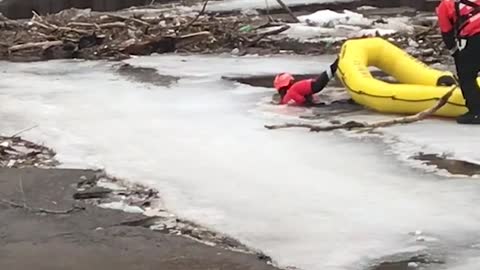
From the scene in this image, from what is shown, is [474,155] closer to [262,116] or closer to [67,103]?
[262,116]

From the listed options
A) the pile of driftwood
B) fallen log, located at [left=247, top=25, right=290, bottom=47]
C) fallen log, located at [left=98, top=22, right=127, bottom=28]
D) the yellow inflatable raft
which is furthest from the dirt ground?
fallen log, located at [left=98, top=22, right=127, bottom=28]

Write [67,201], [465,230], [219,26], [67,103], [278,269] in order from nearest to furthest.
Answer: [278,269] < [465,230] < [67,201] < [67,103] < [219,26]

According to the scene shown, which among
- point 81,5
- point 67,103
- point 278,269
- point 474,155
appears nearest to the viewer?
point 278,269

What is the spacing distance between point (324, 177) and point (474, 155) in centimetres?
113

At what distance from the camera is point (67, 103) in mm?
9961

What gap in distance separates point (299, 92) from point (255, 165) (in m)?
2.54

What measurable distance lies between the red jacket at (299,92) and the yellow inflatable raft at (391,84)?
11.7 inches

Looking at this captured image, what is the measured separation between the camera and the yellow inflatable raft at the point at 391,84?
8641 mm

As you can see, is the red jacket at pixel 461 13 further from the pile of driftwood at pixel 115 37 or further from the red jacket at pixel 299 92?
the pile of driftwood at pixel 115 37

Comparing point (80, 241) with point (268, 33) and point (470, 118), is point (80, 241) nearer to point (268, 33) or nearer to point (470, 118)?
point (470, 118)

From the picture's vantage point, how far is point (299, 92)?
954 centimetres

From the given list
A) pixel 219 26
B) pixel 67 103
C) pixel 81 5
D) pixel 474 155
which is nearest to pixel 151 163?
pixel 474 155

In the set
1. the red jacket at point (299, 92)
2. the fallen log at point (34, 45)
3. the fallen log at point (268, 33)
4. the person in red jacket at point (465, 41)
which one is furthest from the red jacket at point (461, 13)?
the fallen log at point (34, 45)

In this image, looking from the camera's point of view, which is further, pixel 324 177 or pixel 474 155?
pixel 474 155
